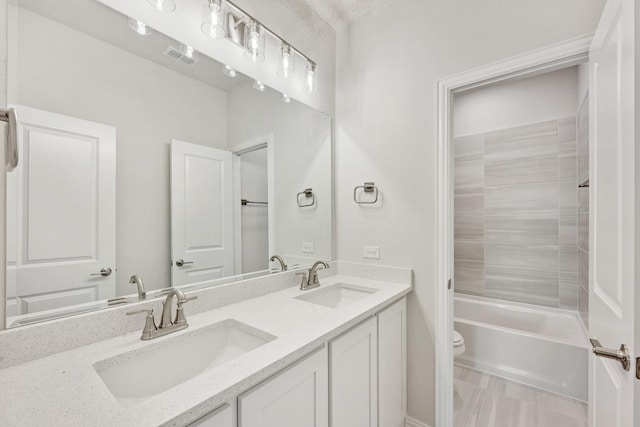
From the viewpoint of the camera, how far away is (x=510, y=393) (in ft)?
6.67

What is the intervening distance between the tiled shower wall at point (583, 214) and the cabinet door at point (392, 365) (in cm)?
148

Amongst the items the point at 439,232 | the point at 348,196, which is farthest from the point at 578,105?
the point at 348,196

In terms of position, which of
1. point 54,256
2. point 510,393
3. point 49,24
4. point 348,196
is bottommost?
point 510,393

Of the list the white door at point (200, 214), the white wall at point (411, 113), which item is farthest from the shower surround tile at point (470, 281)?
the white door at point (200, 214)

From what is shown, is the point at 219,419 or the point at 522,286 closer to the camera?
the point at 219,419

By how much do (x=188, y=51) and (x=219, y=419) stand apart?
1387mm

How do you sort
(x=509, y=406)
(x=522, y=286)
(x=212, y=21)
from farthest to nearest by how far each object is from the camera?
1. (x=522, y=286)
2. (x=509, y=406)
3. (x=212, y=21)

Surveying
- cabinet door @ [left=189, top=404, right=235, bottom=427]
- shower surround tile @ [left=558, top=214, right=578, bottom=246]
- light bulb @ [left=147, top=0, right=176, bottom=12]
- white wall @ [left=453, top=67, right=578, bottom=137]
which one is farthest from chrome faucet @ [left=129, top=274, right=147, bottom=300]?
shower surround tile @ [left=558, top=214, right=578, bottom=246]

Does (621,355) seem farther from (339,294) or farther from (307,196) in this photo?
(307,196)

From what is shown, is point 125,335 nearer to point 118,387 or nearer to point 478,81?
point 118,387

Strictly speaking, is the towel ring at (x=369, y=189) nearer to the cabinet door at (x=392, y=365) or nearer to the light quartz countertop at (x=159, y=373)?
the cabinet door at (x=392, y=365)

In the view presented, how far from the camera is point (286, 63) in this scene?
162cm

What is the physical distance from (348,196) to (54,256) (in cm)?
155

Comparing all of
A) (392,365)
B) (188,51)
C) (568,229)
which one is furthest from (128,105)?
(568,229)
